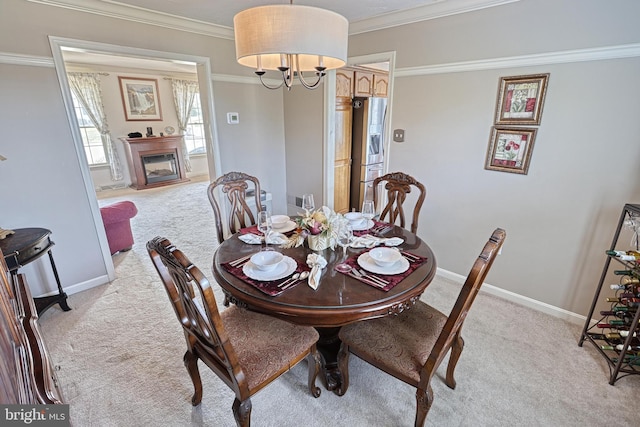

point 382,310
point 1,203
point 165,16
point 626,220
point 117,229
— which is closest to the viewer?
point 382,310

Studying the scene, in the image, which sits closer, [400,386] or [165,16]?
[400,386]

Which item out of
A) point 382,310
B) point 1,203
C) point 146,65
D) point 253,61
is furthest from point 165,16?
point 146,65

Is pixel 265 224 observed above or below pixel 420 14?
below

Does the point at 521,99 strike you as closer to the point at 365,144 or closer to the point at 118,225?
the point at 365,144

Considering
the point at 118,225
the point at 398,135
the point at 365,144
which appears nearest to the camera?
the point at 398,135

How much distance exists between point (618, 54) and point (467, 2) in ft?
3.52

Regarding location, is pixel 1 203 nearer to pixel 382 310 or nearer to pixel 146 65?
pixel 382 310

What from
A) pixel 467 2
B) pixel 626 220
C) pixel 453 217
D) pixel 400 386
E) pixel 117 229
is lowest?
pixel 400 386

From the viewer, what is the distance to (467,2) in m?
2.32

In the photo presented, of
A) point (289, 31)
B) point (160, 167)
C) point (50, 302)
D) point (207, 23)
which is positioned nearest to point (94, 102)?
point (160, 167)

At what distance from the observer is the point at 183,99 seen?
23.5ft

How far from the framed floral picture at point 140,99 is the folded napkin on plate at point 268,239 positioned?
6292 millimetres

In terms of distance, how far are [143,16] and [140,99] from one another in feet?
15.4

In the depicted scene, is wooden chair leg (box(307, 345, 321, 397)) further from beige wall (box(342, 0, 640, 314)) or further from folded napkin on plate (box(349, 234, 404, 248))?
beige wall (box(342, 0, 640, 314))
